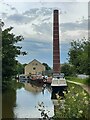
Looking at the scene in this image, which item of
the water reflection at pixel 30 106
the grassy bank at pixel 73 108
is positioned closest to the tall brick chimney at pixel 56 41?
the water reflection at pixel 30 106

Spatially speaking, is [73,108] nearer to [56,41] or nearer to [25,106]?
[25,106]

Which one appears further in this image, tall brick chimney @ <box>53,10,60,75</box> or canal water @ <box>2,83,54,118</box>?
tall brick chimney @ <box>53,10,60,75</box>

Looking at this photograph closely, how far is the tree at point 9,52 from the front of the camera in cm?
3061

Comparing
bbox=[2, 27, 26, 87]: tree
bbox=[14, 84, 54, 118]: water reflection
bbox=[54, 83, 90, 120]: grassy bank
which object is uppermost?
bbox=[2, 27, 26, 87]: tree

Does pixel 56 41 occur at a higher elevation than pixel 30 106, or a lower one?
higher

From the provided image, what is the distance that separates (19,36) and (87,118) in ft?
→ 84.3

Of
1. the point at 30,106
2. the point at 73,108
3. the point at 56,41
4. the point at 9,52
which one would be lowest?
the point at 30,106

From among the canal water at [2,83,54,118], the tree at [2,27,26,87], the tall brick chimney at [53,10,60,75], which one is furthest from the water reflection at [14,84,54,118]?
the tall brick chimney at [53,10,60,75]

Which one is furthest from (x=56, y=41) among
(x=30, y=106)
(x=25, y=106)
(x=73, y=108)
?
(x=73, y=108)

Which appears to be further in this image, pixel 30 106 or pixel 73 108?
pixel 30 106

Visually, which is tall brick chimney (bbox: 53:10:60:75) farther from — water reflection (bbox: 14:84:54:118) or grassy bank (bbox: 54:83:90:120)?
grassy bank (bbox: 54:83:90:120)

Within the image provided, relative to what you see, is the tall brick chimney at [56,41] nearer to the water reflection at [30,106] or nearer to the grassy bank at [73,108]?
the water reflection at [30,106]

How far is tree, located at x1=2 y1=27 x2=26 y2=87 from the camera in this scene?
1205 inches

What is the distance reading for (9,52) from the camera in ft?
105
